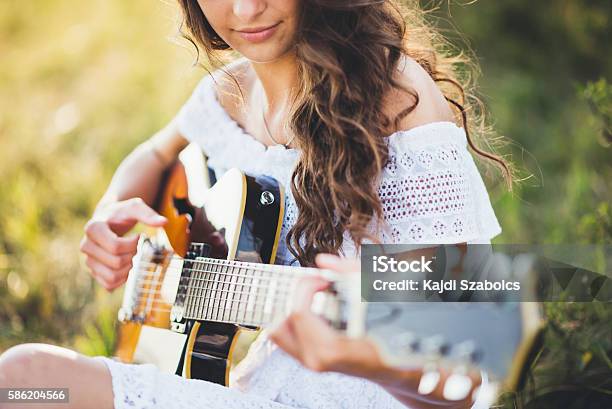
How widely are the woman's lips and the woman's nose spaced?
37 mm

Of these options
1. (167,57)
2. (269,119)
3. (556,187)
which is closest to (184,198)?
(269,119)

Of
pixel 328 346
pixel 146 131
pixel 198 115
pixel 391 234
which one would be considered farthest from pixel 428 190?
pixel 146 131

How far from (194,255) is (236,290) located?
0.28 m

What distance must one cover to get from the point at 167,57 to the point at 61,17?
3.76ft

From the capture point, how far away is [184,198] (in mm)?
2029

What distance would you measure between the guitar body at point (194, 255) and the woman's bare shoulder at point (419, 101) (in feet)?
0.98

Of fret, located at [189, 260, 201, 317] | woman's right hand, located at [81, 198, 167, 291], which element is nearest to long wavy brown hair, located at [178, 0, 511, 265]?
fret, located at [189, 260, 201, 317]

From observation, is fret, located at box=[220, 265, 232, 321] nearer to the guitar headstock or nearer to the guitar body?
the guitar body

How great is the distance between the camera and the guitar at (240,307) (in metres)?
1.25

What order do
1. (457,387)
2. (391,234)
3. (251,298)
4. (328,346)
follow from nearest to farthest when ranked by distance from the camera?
1. (328,346)
2. (457,387)
3. (251,298)
4. (391,234)

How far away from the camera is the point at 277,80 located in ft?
6.03

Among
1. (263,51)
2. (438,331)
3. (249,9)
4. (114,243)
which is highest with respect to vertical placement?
(249,9)

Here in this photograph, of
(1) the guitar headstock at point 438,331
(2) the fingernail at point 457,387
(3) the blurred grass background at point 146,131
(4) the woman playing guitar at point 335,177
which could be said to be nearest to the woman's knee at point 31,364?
(4) the woman playing guitar at point 335,177

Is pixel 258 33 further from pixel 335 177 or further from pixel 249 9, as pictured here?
pixel 335 177
